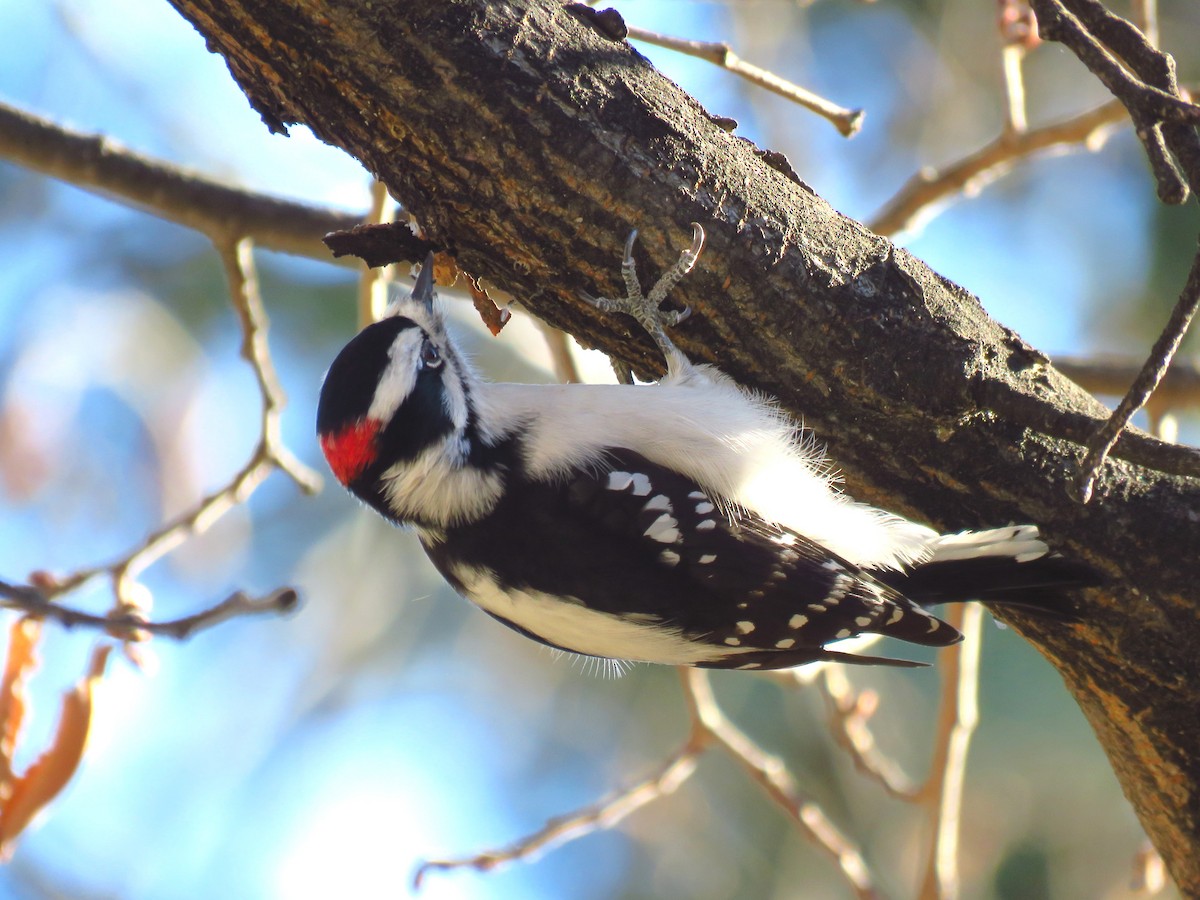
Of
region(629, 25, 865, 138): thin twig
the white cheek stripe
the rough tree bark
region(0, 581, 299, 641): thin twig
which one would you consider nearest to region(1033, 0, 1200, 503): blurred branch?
the rough tree bark

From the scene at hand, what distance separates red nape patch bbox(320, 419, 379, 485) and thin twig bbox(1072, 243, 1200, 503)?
1.83 meters

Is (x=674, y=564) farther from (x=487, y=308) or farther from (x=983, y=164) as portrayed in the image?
(x=983, y=164)

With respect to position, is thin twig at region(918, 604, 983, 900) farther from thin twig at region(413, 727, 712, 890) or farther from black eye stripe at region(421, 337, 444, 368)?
black eye stripe at region(421, 337, 444, 368)

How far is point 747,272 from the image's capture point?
2.77m

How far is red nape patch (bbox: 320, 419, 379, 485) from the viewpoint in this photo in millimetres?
3082

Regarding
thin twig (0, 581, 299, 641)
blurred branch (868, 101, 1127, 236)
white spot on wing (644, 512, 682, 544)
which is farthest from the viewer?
blurred branch (868, 101, 1127, 236)

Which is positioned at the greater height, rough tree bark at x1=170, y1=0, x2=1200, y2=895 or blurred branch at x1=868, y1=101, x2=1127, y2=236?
blurred branch at x1=868, y1=101, x2=1127, y2=236

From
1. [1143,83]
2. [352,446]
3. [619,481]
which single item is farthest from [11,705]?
[1143,83]

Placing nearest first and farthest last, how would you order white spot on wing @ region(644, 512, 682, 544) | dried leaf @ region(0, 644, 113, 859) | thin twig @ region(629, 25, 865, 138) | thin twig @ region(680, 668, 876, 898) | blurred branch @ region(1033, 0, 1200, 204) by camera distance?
blurred branch @ region(1033, 0, 1200, 204) → dried leaf @ region(0, 644, 113, 859) → white spot on wing @ region(644, 512, 682, 544) → thin twig @ region(629, 25, 865, 138) → thin twig @ region(680, 668, 876, 898)

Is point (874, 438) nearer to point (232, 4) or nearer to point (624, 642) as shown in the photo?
point (624, 642)

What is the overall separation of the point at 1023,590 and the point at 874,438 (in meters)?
0.54

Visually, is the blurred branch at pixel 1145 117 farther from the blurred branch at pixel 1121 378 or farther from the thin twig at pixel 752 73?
the blurred branch at pixel 1121 378

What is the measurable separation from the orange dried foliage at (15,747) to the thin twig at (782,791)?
7.56 ft

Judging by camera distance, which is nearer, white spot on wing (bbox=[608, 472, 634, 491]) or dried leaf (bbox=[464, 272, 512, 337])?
white spot on wing (bbox=[608, 472, 634, 491])
